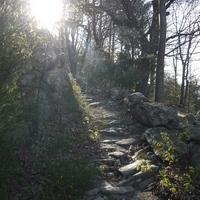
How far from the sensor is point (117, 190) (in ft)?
13.1

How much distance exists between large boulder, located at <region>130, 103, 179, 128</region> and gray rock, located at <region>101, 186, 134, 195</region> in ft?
9.46

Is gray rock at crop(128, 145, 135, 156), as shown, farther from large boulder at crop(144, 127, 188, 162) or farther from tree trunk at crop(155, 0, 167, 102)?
tree trunk at crop(155, 0, 167, 102)

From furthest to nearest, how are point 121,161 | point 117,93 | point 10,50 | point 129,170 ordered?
point 117,93, point 121,161, point 129,170, point 10,50

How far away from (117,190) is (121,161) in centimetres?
129

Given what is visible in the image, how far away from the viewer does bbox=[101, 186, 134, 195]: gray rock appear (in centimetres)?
394

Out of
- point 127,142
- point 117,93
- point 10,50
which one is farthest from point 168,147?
point 117,93

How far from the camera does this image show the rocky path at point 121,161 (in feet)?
12.9

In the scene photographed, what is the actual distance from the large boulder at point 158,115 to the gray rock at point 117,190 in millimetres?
2882

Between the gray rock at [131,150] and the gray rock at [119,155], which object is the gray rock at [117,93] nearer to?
the gray rock at [131,150]

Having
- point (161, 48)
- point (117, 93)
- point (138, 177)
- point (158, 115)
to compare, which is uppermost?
point (161, 48)

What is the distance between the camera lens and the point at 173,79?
2670cm

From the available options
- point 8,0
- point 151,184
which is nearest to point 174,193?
point 151,184

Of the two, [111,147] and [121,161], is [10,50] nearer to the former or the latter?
[121,161]

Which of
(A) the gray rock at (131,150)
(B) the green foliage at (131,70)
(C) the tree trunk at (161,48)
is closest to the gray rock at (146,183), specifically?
(A) the gray rock at (131,150)
